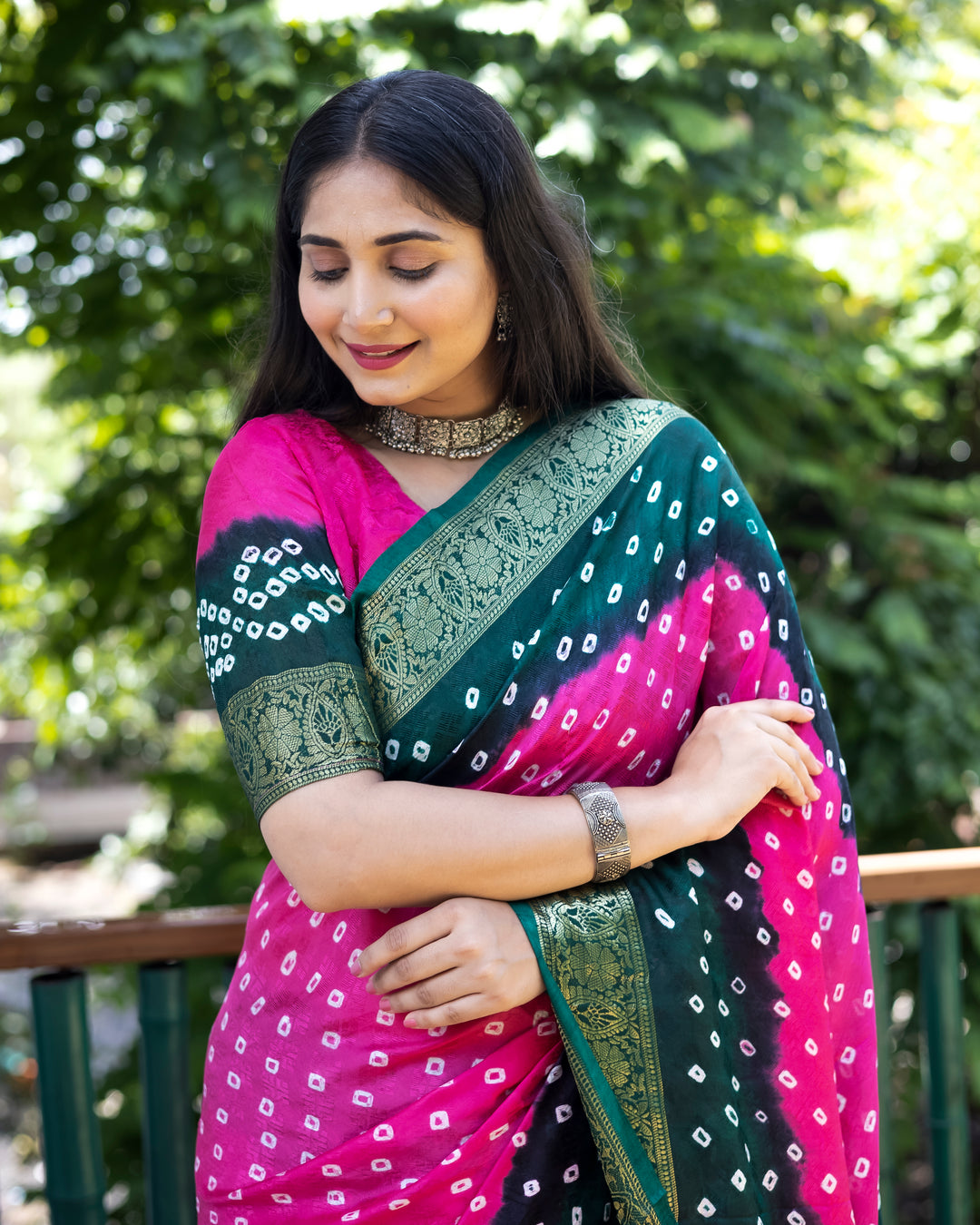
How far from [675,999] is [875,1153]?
1.32 feet

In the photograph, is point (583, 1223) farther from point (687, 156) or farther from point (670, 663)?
point (687, 156)

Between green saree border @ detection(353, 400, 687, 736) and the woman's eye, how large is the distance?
258 mm

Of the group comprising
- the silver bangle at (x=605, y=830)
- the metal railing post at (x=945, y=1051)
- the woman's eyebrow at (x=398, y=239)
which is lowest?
the metal railing post at (x=945, y=1051)

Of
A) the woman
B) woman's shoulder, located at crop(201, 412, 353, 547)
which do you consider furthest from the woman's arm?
woman's shoulder, located at crop(201, 412, 353, 547)

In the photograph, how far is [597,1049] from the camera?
120 centimetres

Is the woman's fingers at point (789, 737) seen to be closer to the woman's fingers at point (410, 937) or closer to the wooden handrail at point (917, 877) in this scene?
the woman's fingers at point (410, 937)

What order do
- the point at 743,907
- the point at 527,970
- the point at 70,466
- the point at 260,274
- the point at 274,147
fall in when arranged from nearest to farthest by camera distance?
the point at 527,970, the point at 743,907, the point at 274,147, the point at 260,274, the point at 70,466

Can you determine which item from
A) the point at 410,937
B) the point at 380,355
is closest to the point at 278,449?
the point at 380,355

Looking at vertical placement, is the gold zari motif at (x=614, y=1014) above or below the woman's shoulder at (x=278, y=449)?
below

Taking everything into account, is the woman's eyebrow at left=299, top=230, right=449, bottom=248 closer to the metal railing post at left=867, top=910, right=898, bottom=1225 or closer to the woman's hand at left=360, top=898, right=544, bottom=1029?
the woman's hand at left=360, top=898, right=544, bottom=1029

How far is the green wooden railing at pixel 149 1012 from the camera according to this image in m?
1.64

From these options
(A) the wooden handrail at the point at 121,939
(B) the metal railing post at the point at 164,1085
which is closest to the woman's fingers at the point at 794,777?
(A) the wooden handrail at the point at 121,939

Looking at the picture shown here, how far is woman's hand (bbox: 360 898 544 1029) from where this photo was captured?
114 cm

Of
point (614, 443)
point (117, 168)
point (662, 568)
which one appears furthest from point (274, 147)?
point (662, 568)
